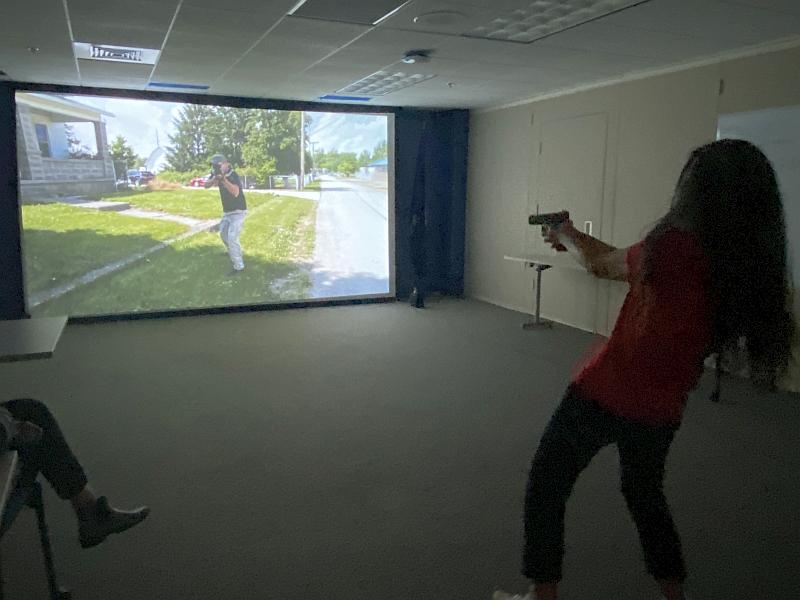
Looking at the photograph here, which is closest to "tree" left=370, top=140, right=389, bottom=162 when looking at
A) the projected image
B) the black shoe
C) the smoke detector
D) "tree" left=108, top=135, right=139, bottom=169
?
the projected image

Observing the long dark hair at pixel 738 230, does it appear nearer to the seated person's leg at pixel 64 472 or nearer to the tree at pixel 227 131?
the seated person's leg at pixel 64 472

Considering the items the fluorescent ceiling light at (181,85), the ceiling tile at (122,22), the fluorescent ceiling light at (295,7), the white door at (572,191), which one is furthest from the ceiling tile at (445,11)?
the fluorescent ceiling light at (181,85)

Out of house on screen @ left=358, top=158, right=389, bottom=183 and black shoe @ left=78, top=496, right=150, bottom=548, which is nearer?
black shoe @ left=78, top=496, right=150, bottom=548

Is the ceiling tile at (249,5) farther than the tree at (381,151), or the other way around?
the tree at (381,151)

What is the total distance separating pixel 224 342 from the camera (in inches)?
214

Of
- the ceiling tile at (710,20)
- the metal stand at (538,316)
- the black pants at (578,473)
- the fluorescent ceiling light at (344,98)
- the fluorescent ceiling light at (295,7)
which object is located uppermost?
the fluorescent ceiling light at (295,7)

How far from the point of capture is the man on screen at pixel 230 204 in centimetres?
675

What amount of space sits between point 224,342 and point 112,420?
1867 mm

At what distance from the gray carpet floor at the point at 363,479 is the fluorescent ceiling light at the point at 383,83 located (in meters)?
2.33

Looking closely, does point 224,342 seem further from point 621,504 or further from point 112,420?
point 621,504

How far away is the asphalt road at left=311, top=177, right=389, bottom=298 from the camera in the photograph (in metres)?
7.30

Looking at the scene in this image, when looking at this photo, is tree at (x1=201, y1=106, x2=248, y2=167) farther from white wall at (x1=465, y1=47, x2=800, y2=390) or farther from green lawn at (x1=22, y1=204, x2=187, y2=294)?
white wall at (x1=465, y1=47, x2=800, y2=390)

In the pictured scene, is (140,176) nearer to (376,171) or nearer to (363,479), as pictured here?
(376,171)

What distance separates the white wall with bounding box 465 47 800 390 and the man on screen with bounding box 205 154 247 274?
9.15 ft
